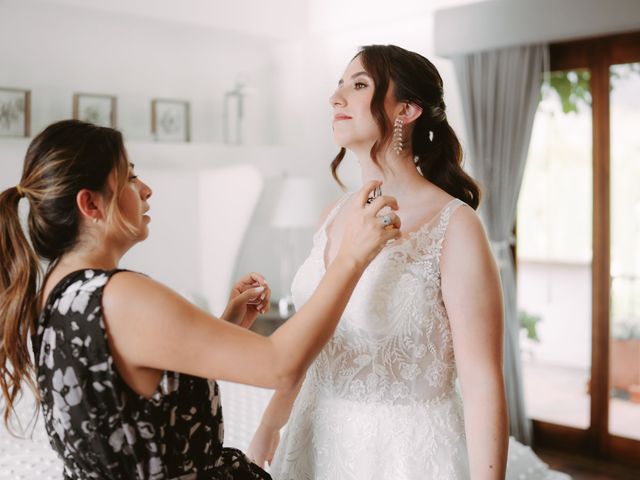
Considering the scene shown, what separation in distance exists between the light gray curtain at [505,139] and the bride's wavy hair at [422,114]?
2458 millimetres

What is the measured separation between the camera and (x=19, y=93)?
357 centimetres

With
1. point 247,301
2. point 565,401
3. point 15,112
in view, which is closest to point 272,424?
point 247,301

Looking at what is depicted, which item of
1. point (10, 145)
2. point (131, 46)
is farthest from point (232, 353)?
point (131, 46)

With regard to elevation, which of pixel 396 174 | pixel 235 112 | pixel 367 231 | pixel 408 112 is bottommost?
pixel 367 231

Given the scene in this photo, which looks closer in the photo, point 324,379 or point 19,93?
point 324,379

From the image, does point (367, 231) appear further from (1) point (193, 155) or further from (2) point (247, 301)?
(1) point (193, 155)

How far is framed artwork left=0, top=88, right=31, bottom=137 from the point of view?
11.6 feet

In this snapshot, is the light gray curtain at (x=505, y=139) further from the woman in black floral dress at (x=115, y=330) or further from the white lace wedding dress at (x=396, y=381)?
the woman in black floral dress at (x=115, y=330)

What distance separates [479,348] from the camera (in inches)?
52.9

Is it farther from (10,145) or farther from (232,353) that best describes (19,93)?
(232,353)

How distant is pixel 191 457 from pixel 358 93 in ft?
2.61

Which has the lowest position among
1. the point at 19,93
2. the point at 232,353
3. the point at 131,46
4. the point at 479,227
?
the point at 232,353

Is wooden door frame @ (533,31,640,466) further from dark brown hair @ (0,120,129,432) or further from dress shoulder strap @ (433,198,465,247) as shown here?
dark brown hair @ (0,120,129,432)
